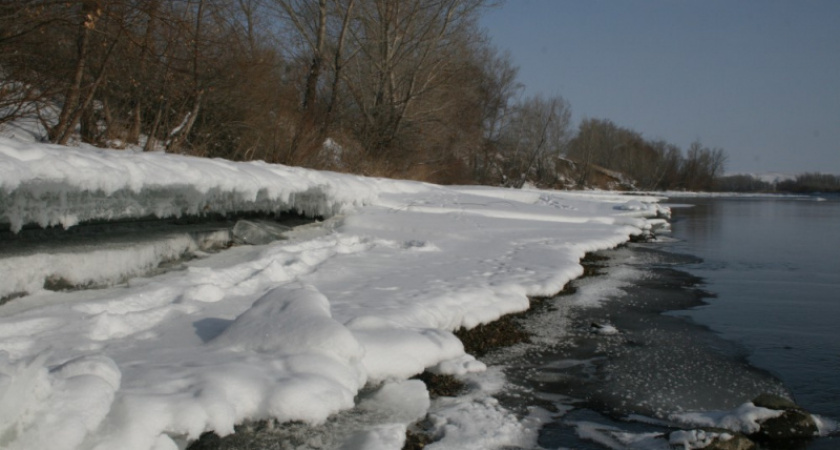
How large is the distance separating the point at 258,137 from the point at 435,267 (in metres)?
5.93

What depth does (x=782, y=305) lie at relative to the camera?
22.3 ft

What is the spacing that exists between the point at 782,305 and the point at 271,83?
9490 millimetres

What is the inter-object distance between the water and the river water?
14 mm

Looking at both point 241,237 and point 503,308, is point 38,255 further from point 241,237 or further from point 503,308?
point 503,308

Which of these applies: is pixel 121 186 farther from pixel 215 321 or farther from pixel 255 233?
pixel 255 233

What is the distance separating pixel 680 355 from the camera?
4859mm

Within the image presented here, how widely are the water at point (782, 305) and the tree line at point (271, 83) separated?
19.3ft

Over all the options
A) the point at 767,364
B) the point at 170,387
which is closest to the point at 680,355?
the point at 767,364

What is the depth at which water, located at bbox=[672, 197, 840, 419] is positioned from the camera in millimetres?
4520

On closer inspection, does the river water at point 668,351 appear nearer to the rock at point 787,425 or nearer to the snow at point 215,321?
the rock at point 787,425

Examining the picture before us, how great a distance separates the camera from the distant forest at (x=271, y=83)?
7.06m

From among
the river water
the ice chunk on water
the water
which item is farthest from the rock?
the ice chunk on water

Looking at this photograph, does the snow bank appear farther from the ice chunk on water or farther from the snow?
the ice chunk on water

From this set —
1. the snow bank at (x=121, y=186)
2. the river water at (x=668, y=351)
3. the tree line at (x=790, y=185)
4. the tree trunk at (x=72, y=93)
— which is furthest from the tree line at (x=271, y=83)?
the tree line at (x=790, y=185)
